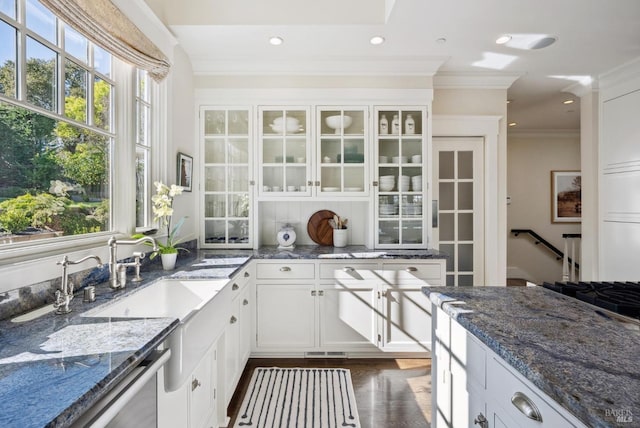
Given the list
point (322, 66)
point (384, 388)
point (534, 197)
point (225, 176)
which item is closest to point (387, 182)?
point (322, 66)

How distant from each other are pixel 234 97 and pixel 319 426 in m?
2.75

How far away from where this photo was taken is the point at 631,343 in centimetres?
93

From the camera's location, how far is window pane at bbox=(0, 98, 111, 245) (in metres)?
1.33

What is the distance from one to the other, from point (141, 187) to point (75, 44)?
3.06ft

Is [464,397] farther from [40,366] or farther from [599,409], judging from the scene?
[40,366]

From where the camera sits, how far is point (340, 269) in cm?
278

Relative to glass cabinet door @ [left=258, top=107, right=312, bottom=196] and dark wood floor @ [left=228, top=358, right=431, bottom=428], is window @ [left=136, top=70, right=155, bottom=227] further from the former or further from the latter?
dark wood floor @ [left=228, top=358, right=431, bottom=428]

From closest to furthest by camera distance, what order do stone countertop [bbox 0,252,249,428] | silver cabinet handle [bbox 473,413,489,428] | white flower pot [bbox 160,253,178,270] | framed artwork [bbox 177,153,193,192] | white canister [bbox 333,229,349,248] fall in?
stone countertop [bbox 0,252,249,428]
silver cabinet handle [bbox 473,413,489,428]
white flower pot [bbox 160,253,178,270]
framed artwork [bbox 177,153,193,192]
white canister [bbox 333,229,349,248]

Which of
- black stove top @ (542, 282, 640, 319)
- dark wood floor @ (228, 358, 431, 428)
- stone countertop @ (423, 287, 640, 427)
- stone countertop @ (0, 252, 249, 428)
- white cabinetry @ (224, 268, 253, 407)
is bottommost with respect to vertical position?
dark wood floor @ (228, 358, 431, 428)

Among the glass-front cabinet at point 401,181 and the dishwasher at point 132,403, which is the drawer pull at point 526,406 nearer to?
the dishwasher at point 132,403

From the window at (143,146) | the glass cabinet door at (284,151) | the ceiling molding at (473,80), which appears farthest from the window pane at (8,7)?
the ceiling molding at (473,80)

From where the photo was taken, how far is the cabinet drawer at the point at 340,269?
277 centimetres

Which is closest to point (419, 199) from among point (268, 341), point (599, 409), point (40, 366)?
point (268, 341)

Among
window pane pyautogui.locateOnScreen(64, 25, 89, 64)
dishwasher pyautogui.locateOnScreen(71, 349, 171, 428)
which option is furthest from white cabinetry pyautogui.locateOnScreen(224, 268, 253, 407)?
window pane pyautogui.locateOnScreen(64, 25, 89, 64)
